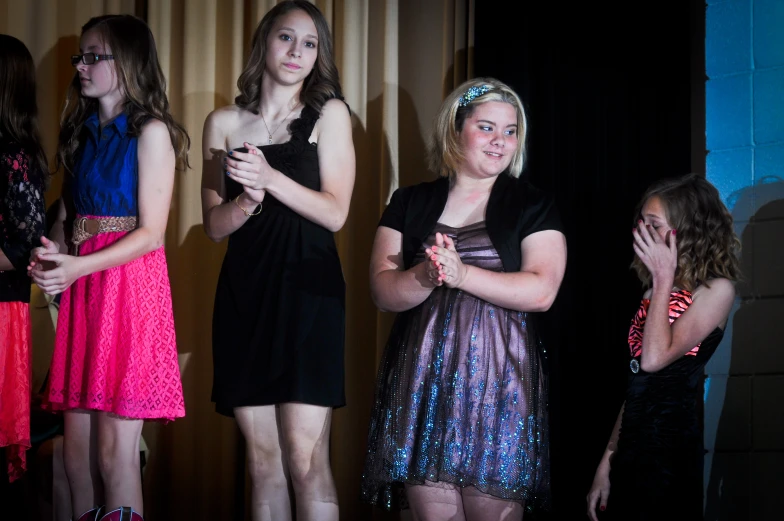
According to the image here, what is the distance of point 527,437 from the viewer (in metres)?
2.38

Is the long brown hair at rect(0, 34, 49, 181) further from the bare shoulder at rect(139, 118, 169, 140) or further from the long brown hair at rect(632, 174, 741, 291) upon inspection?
the long brown hair at rect(632, 174, 741, 291)

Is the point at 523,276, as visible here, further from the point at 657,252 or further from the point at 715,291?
the point at 715,291

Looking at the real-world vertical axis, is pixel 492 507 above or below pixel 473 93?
below

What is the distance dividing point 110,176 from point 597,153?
172 cm

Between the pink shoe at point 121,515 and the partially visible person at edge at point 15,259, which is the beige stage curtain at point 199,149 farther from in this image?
the pink shoe at point 121,515

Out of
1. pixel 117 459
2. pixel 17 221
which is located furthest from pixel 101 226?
pixel 117 459

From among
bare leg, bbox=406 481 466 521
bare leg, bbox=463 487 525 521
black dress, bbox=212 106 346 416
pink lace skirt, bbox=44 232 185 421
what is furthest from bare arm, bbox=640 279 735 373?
pink lace skirt, bbox=44 232 185 421

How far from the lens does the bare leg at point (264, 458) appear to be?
2598 mm

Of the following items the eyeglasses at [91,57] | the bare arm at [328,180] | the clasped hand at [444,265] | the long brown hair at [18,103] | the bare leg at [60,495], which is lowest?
the bare leg at [60,495]

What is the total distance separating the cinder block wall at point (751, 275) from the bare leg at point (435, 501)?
48.9 inches

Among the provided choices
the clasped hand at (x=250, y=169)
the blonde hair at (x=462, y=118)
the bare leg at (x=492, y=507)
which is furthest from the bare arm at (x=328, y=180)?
the bare leg at (x=492, y=507)

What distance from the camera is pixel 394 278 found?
2484 millimetres

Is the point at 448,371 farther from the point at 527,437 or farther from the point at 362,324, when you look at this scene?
the point at 362,324

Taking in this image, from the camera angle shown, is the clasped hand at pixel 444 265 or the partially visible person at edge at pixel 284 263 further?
the partially visible person at edge at pixel 284 263
